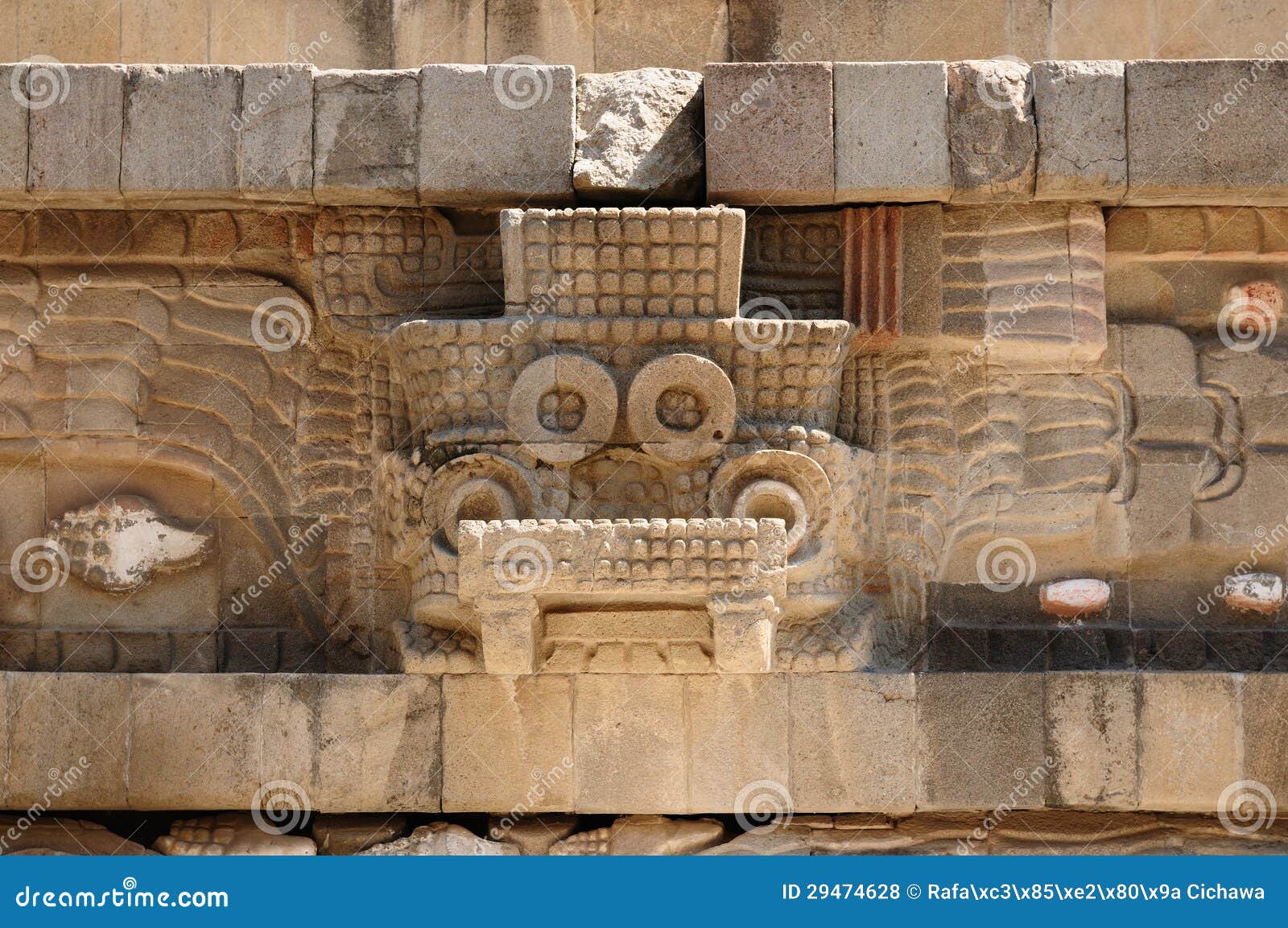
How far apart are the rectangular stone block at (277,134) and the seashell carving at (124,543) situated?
5.71 ft

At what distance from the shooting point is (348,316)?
8914mm

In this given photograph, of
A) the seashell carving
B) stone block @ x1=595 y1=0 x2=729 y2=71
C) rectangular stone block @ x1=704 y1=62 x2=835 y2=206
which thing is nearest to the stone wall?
stone block @ x1=595 y1=0 x2=729 y2=71

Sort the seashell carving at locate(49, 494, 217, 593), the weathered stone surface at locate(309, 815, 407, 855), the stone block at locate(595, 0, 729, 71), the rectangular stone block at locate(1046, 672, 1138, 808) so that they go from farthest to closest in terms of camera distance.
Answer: the stone block at locate(595, 0, 729, 71)
the seashell carving at locate(49, 494, 217, 593)
the weathered stone surface at locate(309, 815, 407, 855)
the rectangular stone block at locate(1046, 672, 1138, 808)

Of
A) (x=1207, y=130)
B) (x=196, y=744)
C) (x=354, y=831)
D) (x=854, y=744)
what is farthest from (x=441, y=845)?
(x=1207, y=130)

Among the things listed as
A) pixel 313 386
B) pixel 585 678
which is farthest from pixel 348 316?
pixel 585 678

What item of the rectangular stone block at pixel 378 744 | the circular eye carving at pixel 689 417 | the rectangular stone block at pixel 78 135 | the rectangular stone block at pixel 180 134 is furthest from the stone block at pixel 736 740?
the rectangular stone block at pixel 78 135

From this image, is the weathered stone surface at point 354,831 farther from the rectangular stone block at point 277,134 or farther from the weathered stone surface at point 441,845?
the rectangular stone block at point 277,134

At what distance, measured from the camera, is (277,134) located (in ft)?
29.2

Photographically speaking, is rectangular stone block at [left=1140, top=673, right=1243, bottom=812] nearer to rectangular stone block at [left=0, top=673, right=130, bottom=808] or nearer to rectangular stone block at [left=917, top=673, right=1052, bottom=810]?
rectangular stone block at [left=917, top=673, right=1052, bottom=810]

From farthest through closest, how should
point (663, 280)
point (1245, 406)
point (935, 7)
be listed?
point (935, 7) < point (1245, 406) < point (663, 280)

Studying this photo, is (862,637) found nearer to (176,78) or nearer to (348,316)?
(348,316)

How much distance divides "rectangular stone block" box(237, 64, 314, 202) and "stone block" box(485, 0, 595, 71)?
1.52 metres

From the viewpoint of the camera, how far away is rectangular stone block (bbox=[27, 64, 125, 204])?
888 cm

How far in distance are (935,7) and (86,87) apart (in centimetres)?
473
